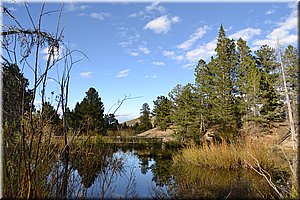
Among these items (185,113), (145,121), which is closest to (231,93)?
(185,113)

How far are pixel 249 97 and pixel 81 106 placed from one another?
1525cm

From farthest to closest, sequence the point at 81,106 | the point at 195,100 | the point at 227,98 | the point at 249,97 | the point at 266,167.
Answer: the point at 81,106
the point at 195,100
the point at 227,98
the point at 249,97
the point at 266,167

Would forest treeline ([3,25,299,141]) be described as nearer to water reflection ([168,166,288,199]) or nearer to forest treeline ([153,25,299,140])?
forest treeline ([153,25,299,140])

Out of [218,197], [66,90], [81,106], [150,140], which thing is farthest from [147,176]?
[81,106]

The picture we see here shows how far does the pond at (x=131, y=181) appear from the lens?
1858 millimetres

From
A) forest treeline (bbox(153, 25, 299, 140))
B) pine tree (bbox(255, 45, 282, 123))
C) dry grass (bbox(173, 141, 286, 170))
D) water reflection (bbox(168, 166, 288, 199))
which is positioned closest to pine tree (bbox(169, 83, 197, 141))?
forest treeline (bbox(153, 25, 299, 140))

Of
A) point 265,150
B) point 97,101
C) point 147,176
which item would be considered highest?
point 97,101

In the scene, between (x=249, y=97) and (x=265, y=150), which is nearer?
(x=265, y=150)

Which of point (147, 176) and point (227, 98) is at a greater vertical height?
point (227, 98)

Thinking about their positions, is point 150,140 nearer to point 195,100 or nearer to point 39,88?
point 195,100

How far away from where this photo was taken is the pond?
1.86 metres

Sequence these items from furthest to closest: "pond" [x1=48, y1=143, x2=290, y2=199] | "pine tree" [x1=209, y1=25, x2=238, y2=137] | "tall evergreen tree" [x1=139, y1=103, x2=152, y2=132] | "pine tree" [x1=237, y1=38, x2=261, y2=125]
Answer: "tall evergreen tree" [x1=139, y1=103, x2=152, y2=132] < "pine tree" [x1=209, y1=25, x2=238, y2=137] < "pine tree" [x1=237, y1=38, x2=261, y2=125] < "pond" [x1=48, y1=143, x2=290, y2=199]

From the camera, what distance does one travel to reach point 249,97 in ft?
64.2

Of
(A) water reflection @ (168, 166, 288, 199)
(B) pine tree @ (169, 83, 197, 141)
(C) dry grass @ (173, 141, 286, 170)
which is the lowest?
(A) water reflection @ (168, 166, 288, 199)
